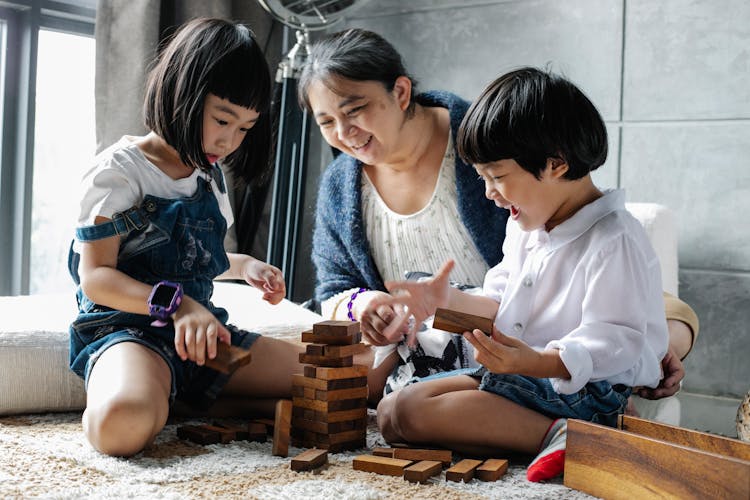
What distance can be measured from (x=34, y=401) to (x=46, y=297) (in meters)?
0.40

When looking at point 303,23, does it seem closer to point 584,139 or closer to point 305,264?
point 305,264

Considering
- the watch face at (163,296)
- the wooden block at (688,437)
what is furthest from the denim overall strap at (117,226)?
the wooden block at (688,437)

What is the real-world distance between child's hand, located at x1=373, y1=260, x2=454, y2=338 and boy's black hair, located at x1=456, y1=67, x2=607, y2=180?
21 cm

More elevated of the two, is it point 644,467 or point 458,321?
point 458,321

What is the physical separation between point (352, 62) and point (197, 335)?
665 mm

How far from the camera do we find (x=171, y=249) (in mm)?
1546

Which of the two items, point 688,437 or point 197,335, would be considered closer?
point 688,437

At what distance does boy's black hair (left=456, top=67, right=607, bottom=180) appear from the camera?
140cm

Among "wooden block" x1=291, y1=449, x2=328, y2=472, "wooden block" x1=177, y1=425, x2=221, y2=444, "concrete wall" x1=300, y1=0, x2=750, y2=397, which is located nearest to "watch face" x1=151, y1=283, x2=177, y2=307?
"wooden block" x1=177, y1=425, x2=221, y2=444

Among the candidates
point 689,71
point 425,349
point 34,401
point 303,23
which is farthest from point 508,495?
point 303,23

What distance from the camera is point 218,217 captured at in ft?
5.37

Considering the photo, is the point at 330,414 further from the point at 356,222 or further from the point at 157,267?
the point at 356,222

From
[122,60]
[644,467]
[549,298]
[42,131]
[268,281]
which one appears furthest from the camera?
[42,131]

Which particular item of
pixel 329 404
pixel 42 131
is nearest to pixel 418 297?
pixel 329 404
